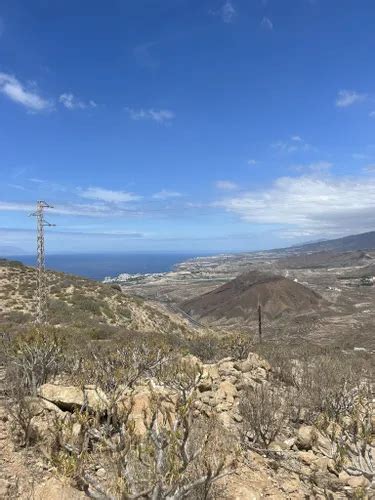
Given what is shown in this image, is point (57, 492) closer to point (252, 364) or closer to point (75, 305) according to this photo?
point (252, 364)

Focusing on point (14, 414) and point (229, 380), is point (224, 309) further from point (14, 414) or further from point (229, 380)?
point (14, 414)

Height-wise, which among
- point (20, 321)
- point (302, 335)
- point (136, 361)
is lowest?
point (302, 335)

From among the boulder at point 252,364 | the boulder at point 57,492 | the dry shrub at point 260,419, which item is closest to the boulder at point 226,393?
the dry shrub at point 260,419

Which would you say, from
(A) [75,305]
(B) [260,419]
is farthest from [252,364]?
(A) [75,305]

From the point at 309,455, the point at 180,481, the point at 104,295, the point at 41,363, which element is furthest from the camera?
the point at 104,295

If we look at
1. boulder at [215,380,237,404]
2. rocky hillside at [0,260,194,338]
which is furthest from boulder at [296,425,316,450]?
rocky hillside at [0,260,194,338]

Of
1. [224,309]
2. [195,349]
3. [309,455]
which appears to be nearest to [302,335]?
[224,309]

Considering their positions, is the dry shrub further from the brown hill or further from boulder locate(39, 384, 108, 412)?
the brown hill
